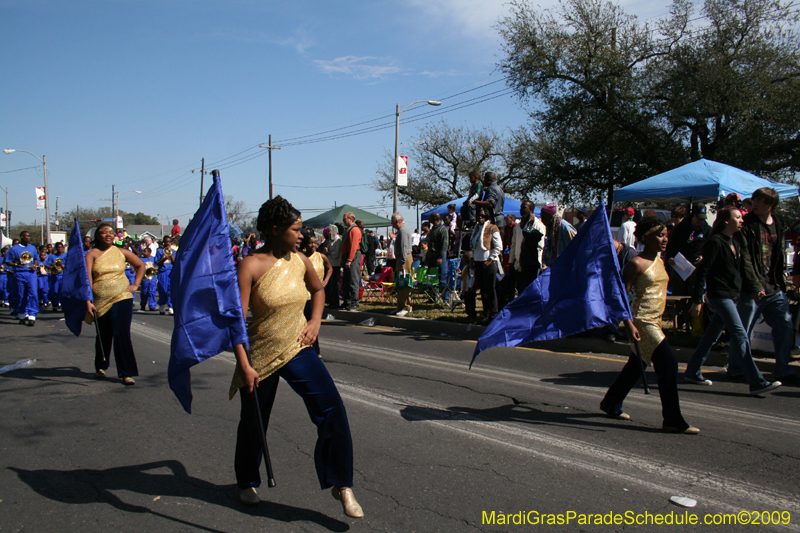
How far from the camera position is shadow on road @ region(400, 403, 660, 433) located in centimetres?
525

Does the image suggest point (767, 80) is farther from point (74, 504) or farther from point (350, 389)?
point (74, 504)

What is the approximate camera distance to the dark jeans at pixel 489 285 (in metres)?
10.9

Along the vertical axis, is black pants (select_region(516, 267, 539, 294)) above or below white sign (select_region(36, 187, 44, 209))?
below

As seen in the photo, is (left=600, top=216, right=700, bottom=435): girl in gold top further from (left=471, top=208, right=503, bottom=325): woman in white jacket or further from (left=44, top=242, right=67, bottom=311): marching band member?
(left=44, top=242, right=67, bottom=311): marching band member

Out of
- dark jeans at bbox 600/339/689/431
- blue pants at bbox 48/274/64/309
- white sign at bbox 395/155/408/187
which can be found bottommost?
dark jeans at bbox 600/339/689/431

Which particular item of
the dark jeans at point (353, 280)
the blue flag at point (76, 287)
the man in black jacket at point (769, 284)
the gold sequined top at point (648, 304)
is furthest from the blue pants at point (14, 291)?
the man in black jacket at point (769, 284)

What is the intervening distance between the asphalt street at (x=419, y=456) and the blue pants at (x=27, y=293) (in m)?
6.45

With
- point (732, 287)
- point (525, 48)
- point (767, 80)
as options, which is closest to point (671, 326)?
point (732, 287)

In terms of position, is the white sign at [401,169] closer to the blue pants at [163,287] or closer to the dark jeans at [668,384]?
the blue pants at [163,287]

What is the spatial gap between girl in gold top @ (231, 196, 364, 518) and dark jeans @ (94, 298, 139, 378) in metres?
4.01

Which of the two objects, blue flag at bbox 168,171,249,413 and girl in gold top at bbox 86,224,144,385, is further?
girl in gold top at bbox 86,224,144,385

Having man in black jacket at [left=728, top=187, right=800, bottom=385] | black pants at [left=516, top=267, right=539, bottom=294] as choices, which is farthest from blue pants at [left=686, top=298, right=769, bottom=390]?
black pants at [left=516, top=267, right=539, bottom=294]

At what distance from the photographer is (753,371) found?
616cm

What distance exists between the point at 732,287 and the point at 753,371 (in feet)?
2.87
